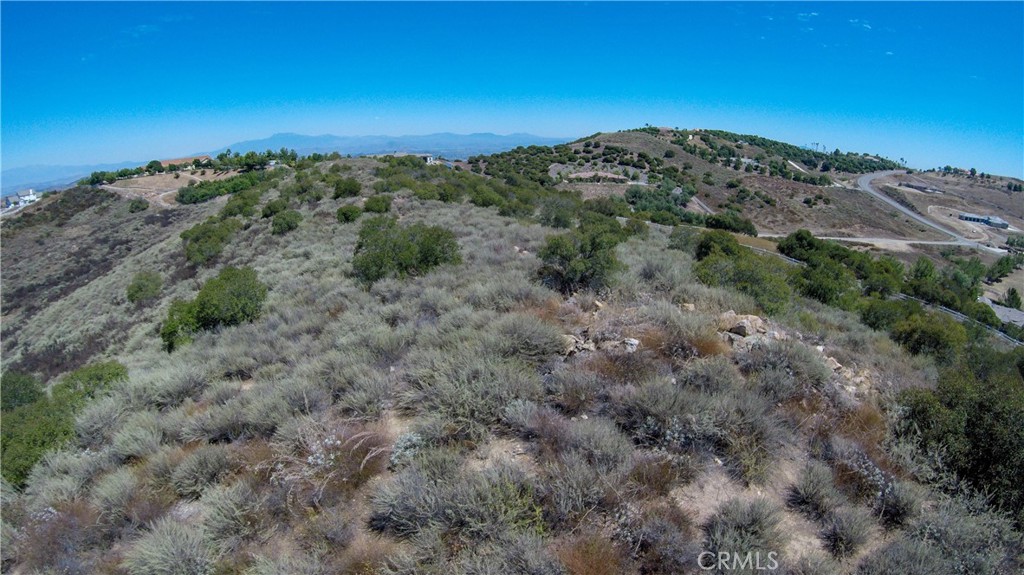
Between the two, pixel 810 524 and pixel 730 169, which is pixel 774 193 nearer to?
pixel 730 169

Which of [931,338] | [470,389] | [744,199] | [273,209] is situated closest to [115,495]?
[470,389]

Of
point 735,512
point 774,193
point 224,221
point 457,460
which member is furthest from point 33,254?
point 774,193

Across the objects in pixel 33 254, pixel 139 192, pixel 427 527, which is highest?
pixel 139 192

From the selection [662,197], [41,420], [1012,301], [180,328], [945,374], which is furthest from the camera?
[662,197]

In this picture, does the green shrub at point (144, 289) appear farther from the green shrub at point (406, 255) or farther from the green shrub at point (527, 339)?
the green shrub at point (527, 339)

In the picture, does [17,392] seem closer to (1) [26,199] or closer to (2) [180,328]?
(2) [180,328]

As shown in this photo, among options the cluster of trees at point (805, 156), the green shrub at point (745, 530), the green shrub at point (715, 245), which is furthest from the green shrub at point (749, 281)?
the cluster of trees at point (805, 156)

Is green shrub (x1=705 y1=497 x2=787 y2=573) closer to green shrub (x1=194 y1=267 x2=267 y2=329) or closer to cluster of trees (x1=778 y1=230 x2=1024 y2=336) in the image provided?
green shrub (x1=194 y1=267 x2=267 y2=329)
